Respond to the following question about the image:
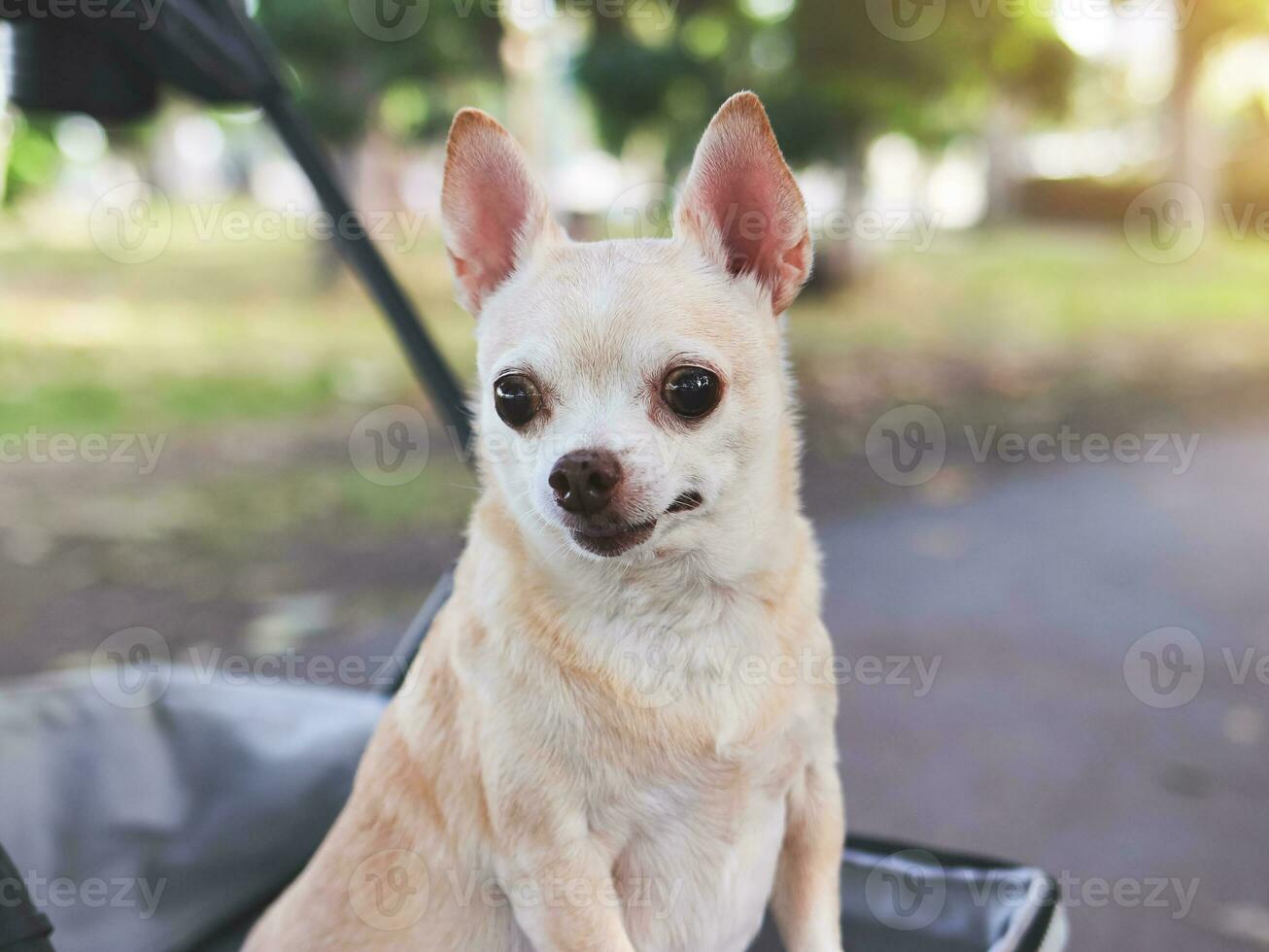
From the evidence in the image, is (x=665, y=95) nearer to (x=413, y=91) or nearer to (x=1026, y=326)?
(x=413, y=91)

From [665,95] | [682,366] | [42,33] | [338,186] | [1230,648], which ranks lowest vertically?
[1230,648]

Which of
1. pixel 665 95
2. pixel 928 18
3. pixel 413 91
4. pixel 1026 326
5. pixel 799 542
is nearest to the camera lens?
pixel 799 542

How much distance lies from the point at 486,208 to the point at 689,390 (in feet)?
0.67

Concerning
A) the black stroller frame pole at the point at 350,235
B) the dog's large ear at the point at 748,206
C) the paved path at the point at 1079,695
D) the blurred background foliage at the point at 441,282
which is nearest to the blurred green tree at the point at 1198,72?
the blurred background foliage at the point at 441,282

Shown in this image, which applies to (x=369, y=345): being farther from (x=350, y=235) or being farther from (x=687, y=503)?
(x=687, y=503)

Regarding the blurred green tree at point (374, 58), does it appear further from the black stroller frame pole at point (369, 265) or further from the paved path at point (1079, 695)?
the black stroller frame pole at point (369, 265)

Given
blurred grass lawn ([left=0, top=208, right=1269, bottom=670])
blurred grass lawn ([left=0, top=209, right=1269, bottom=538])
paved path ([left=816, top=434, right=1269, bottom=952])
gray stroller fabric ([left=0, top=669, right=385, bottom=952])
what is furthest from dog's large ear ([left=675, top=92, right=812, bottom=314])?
blurred grass lawn ([left=0, top=209, right=1269, bottom=538])

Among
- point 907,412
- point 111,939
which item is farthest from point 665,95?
point 111,939

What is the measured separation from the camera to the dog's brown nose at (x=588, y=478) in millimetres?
620

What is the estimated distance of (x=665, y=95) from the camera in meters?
3.31

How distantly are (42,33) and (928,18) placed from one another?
309 centimetres

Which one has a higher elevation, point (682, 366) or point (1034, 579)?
point (682, 366)

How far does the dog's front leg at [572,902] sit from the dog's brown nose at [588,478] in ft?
0.69

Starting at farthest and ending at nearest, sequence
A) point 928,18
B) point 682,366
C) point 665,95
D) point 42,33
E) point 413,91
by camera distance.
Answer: point 413,91, point 928,18, point 665,95, point 42,33, point 682,366
